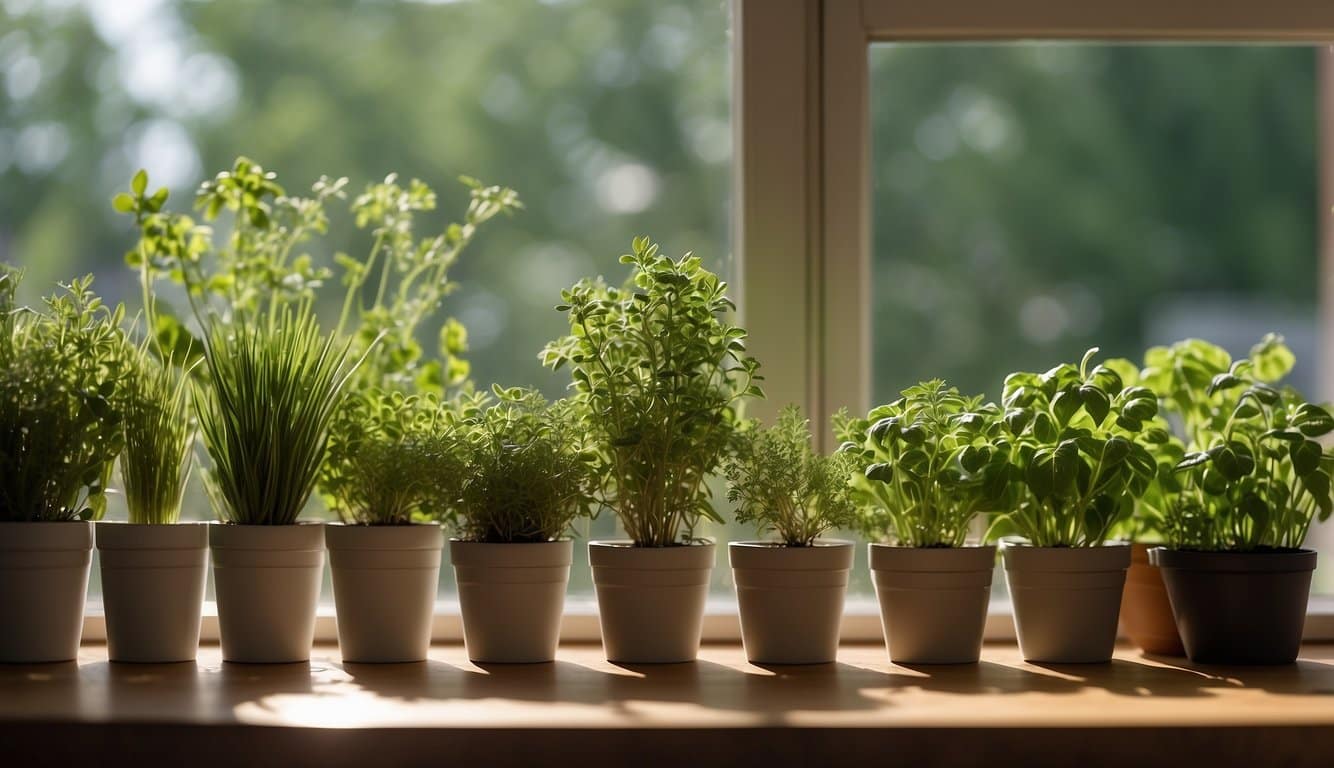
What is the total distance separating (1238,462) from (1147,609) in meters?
0.23

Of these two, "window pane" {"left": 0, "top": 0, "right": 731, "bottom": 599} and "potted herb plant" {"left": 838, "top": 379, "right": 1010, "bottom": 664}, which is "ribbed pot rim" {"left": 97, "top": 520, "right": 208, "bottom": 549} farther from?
"potted herb plant" {"left": 838, "top": 379, "right": 1010, "bottom": 664}

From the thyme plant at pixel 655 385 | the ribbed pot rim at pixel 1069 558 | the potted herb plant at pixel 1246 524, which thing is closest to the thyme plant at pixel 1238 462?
the potted herb plant at pixel 1246 524

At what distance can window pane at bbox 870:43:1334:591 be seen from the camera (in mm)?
1569

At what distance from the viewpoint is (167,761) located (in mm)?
881

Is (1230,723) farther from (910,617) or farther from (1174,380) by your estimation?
(1174,380)

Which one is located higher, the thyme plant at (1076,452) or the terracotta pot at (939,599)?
the thyme plant at (1076,452)

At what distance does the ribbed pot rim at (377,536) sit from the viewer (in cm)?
121

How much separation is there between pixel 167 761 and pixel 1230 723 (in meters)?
0.85

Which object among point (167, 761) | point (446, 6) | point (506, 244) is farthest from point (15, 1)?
point (167, 761)

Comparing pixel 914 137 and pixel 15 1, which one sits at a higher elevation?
pixel 15 1

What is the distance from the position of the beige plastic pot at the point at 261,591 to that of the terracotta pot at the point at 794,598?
19.3 inches

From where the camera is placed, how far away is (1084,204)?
1.67m

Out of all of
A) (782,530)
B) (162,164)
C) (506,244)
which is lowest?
(782,530)

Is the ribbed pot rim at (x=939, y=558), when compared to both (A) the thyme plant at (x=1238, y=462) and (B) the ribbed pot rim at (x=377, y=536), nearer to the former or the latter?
(A) the thyme plant at (x=1238, y=462)
